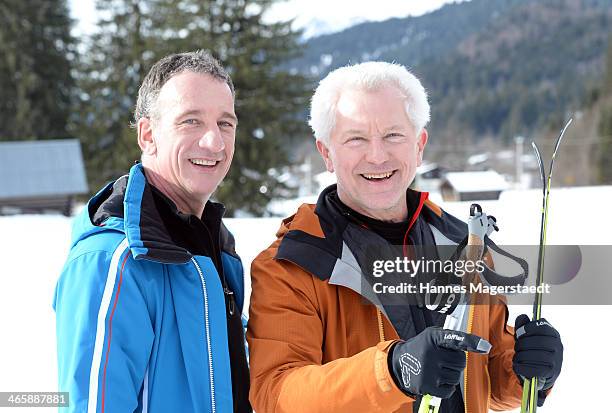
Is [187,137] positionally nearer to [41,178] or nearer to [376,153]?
[376,153]

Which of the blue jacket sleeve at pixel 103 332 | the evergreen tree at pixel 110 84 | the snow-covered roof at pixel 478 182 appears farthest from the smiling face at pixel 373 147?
the evergreen tree at pixel 110 84

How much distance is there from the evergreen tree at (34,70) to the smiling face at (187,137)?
105 ft

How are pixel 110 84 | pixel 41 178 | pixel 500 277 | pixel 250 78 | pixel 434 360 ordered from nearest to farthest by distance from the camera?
pixel 434 360, pixel 500 277, pixel 250 78, pixel 41 178, pixel 110 84

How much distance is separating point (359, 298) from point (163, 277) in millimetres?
605

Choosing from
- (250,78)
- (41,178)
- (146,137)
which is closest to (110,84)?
(41,178)

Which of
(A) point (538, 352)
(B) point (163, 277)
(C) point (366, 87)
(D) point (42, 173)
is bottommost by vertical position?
(D) point (42, 173)

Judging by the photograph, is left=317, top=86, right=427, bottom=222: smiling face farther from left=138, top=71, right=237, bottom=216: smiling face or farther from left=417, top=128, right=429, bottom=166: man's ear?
left=138, top=71, right=237, bottom=216: smiling face

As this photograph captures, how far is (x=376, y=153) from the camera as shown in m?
2.00

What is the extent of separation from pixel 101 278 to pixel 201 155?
0.60 m

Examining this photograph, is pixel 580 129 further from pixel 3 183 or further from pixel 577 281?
pixel 577 281

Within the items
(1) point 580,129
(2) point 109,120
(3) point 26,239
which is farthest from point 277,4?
(1) point 580,129

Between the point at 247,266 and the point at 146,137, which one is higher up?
the point at 146,137

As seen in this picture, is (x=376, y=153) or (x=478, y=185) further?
(x=478, y=185)

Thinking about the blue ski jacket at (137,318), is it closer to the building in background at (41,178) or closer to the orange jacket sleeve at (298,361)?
the orange jacket sleeve at (298,361)
